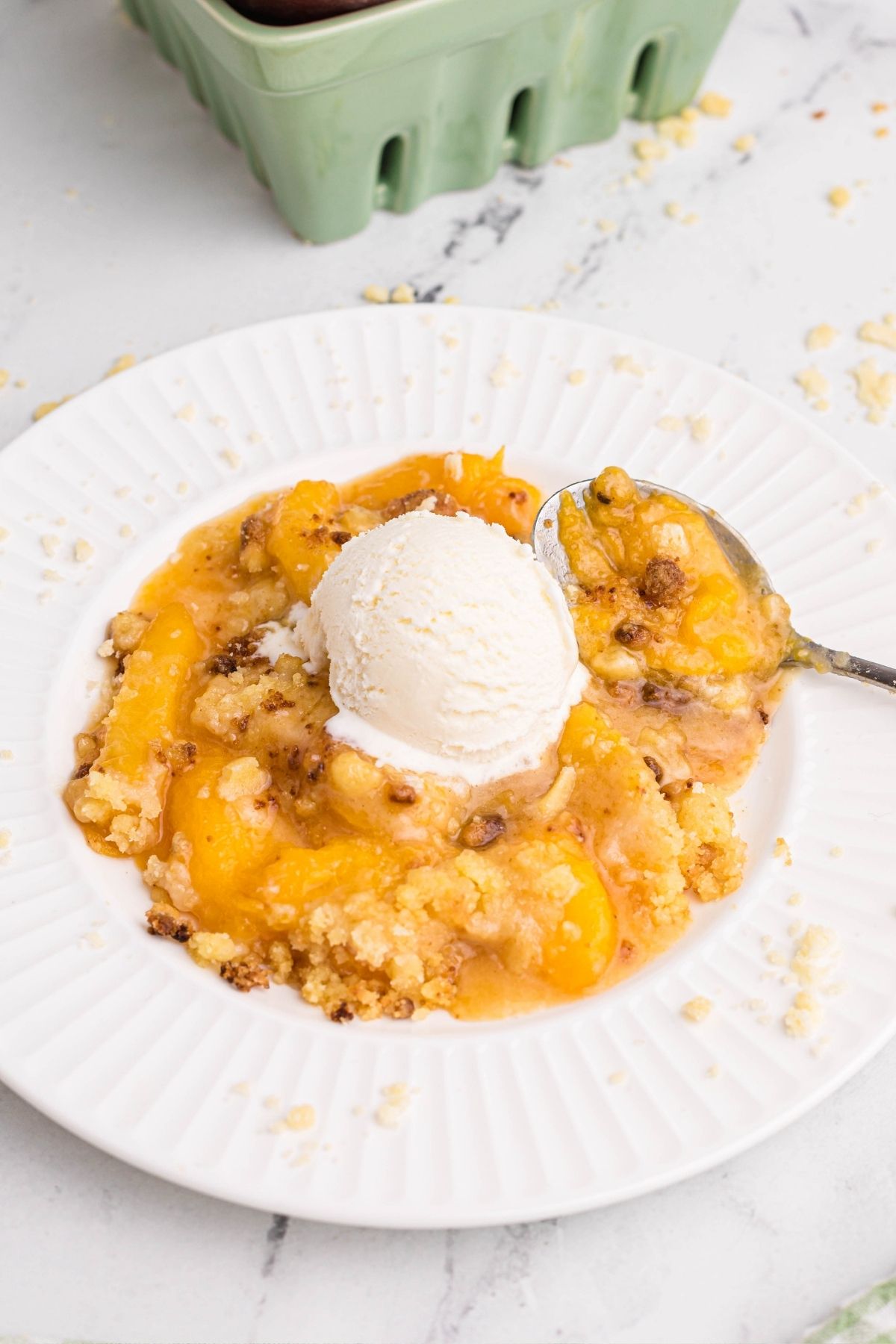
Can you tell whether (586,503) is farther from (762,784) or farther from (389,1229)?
(389,1229)

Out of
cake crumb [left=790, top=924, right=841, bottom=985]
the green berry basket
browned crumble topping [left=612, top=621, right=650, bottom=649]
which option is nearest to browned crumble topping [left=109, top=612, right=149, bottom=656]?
browned crumble topping [left=612, top=621, right=650, bottom=649]

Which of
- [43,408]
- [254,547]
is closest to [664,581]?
[254,547]

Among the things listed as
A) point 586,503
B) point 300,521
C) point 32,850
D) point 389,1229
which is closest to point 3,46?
point 300,521

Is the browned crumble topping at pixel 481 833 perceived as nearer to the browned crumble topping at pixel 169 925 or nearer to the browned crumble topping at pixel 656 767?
the browned crumble topping at pixel 656 767

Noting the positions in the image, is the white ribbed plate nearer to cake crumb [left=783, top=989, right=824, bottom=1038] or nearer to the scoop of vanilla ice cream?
cake crumb [left=783, top=989, right=824, bottom=1038]

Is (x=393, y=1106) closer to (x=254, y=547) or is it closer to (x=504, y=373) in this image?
(x=254, y=547)
